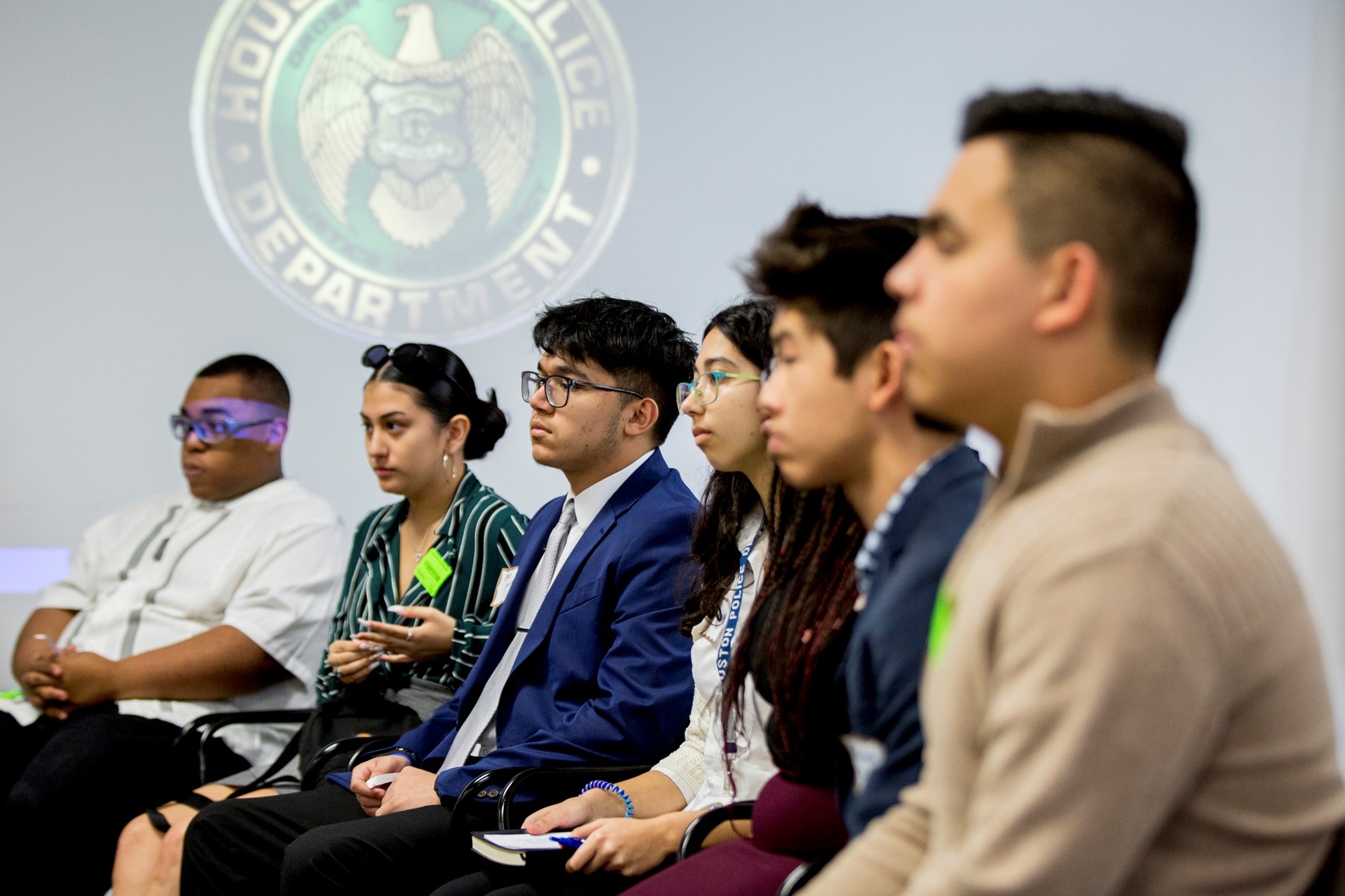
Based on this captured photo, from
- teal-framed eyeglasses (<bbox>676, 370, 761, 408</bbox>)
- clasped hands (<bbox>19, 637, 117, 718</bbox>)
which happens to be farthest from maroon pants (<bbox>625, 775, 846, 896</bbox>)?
clasped hands (<bbox>19, 637, 117, 718</bbox>)

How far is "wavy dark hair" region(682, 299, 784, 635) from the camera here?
2.03 meters

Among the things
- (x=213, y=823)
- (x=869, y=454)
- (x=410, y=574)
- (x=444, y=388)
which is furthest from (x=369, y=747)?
(x=869, y=454)

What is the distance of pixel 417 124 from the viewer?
3705 mm

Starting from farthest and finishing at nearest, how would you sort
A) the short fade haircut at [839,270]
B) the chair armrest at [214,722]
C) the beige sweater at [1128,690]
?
the chair armrest at [214,722]
the short fade haircut at [839,270]
the beige sweater at [1128,690]

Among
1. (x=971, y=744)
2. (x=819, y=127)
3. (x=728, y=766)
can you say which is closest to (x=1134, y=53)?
(x=819, y=127)

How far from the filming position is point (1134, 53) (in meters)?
3.12

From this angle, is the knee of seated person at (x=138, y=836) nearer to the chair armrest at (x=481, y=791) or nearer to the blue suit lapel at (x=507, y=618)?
the blue suit lapel at (x=507, y=618)

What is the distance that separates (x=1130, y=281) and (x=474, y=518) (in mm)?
2058

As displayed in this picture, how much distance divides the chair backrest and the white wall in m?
1.98

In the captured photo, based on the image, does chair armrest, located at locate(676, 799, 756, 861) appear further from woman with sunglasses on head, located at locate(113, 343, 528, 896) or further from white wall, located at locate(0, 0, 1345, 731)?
white wall, located at locate(0, 0, 1345, 731)

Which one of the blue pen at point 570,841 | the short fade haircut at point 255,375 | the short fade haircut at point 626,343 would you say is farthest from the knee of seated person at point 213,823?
the short fade haircut at point 255,375

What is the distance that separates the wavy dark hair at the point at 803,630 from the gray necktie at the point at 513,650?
0.78 meters

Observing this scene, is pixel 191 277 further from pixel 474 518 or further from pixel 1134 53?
pixel 1134 53

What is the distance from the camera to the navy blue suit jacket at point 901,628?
3.71 ft
